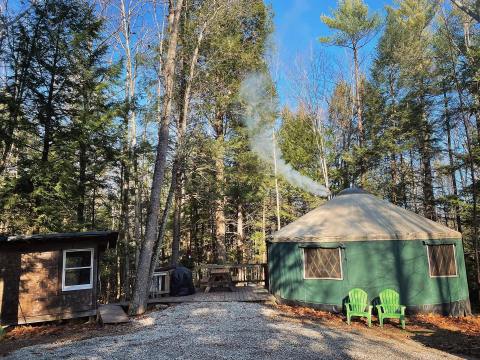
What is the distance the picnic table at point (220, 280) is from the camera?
11906mm

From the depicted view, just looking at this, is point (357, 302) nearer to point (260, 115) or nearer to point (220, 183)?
point (220, 183)

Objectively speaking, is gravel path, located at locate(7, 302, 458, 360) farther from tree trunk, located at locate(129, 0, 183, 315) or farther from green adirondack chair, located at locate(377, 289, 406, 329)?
green adirondack chair, located at locate(377, 289, 406, 329)

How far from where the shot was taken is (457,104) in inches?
603

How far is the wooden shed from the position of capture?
8.02 m

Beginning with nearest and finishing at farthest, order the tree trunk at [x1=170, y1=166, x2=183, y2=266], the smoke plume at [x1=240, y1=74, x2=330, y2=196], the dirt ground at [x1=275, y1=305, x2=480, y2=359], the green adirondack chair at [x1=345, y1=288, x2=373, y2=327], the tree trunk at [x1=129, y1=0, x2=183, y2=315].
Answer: the dirt ground at [x1=275, y1=305, x2=480, y2=359] → the green adirondack chair at [x1=345, y1=288, x2=373, y2=327] → the tree trunk at [x1=129, y1=0, x2=183, y2=315] → the tree trunk at [x1=170, y1=166, x2=183, y2=266] → the smoke plume at [x1=240, y1=74, x2=330, y2=196]

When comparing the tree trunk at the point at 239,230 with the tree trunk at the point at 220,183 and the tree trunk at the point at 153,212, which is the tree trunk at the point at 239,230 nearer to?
the tree trunk at the point at 220,183

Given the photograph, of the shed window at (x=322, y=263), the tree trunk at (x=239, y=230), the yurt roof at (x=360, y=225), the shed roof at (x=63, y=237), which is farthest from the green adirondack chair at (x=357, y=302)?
the tree trunk at (x=239, y=230)

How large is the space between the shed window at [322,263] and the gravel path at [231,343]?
6.33 ft

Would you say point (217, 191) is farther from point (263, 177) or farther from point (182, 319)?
point (182, 319)

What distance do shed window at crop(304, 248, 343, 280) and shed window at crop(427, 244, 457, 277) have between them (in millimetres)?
2484

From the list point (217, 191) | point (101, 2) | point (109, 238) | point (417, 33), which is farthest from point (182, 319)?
point (417, 33)

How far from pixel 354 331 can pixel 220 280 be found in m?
5.94

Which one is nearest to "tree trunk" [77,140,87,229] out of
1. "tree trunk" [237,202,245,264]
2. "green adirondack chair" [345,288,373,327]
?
"tree trunk" [237,202,245,264]

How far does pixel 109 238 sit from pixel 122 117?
5567 mm
